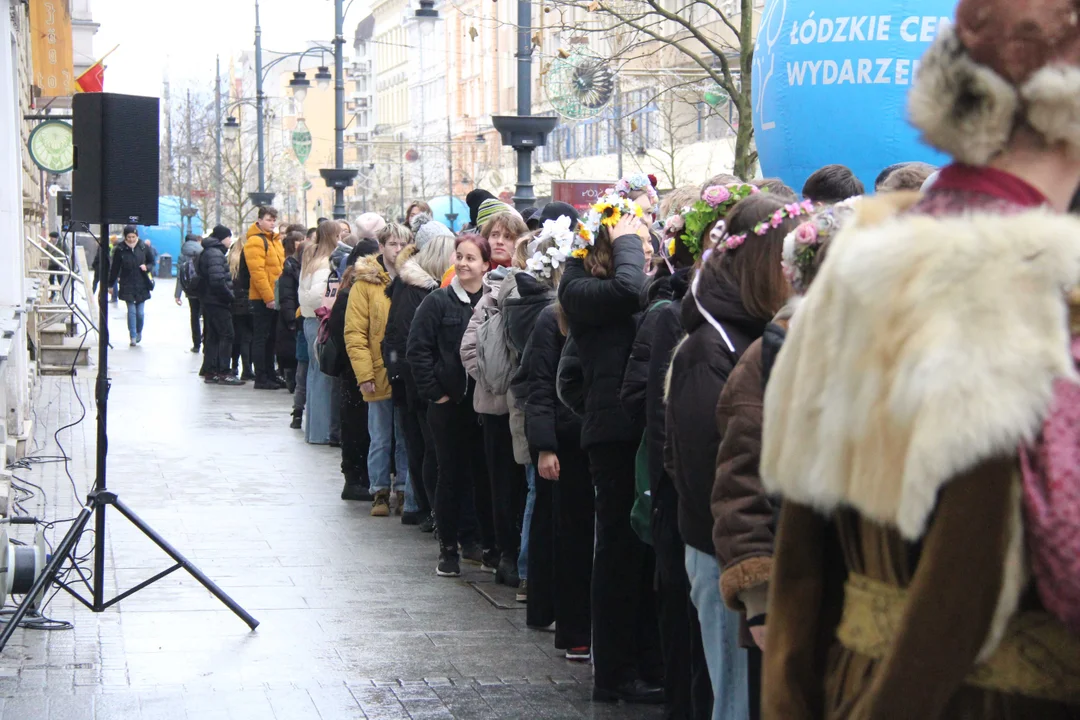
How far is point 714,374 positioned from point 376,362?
6.57 meters

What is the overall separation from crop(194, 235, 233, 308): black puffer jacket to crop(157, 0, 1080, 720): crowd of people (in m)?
12.1

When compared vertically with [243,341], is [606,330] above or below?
above

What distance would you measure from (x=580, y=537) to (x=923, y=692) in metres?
4.64

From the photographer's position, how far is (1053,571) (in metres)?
2.07

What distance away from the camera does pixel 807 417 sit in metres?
2.37

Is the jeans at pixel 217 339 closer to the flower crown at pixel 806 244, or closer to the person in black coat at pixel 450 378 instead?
the person in black coat at pixel 450 378

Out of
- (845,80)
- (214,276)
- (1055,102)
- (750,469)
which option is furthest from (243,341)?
(1055,102)

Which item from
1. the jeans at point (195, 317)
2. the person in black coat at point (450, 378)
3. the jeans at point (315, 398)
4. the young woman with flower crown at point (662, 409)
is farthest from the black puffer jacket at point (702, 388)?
the jeans at point (195, 317)

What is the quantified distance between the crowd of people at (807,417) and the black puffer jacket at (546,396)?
11mm

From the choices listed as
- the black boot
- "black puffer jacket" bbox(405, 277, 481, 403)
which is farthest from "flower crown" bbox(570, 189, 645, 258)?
the black boot

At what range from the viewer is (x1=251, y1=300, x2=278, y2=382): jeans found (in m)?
18.9

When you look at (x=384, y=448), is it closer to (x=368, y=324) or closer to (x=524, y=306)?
(x=368, y=324)

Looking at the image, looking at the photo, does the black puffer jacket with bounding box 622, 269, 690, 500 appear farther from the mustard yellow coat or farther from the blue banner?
the mustard yellow coat

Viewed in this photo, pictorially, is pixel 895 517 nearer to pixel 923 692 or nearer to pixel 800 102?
pixel 923 692
